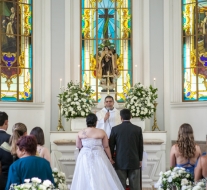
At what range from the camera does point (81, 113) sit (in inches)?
523

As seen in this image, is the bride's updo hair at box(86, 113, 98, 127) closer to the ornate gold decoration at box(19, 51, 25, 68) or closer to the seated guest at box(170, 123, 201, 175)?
the seated guest at box(170, 123, 201, 175)

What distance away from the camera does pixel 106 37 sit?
623 inches

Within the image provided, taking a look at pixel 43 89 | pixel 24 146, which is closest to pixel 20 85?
pixel 43 89

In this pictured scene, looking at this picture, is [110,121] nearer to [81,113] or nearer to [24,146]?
[81,113]

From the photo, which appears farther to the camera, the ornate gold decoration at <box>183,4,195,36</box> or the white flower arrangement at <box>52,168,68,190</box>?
the ornate gold decoration at <box>183,4,195,36</box>

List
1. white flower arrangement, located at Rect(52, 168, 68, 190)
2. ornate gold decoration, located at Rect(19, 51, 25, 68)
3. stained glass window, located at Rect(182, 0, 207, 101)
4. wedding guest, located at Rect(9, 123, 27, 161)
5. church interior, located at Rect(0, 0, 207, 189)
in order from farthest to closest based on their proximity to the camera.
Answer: ornate gold decoration, located at Rect(19, 51, 25, 68) → stained glass window, located at Rect(182, 0, 207, 101) → church interior, located at Rect(0, 0, 207, 189) → white flower arrangement, located at Rect(52, 168, 68, 190) → wedding guest, located at Rect(9, 123, 27, 161)

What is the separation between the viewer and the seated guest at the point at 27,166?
6.11 meters

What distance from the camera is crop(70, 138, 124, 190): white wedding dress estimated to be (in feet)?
31.3

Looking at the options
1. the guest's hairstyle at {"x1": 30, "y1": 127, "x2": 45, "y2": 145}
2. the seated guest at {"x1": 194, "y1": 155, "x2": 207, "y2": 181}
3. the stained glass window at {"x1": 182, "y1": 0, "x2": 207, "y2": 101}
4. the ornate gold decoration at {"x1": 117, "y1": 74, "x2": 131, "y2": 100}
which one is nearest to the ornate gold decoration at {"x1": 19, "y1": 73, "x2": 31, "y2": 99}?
the ornate gold decoration at {"x1": 117, "y1": 74, "x2": 131, "y2": 100}

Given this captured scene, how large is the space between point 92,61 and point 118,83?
3.17 ft

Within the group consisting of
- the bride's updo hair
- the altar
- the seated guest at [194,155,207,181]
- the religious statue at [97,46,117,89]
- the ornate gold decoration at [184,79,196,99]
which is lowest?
the altar

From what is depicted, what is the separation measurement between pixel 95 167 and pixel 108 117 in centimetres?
208

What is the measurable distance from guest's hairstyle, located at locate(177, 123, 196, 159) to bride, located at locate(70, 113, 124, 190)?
1949 mm

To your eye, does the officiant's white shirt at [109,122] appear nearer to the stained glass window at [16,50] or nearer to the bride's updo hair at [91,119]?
the bride's updo hair at [91,119]
